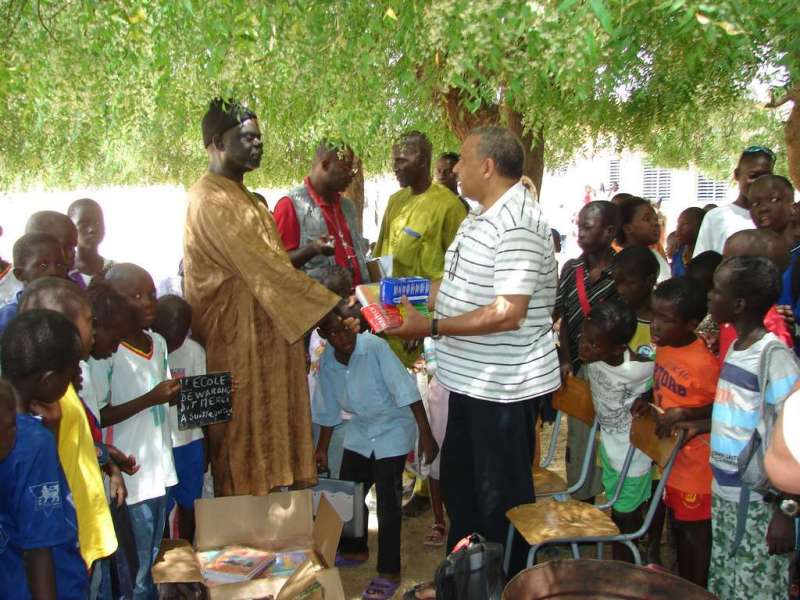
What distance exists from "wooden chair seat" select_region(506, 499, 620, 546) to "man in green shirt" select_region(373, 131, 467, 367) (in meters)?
1.77

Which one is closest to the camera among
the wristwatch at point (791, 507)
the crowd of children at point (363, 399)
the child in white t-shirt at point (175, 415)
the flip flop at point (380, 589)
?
the crowd of children at point (363, 399)

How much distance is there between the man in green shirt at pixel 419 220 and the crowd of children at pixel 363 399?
0.97 m

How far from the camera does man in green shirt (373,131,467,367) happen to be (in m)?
5.43

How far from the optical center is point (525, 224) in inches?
132

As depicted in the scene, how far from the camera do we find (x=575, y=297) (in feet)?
Result: 15.3

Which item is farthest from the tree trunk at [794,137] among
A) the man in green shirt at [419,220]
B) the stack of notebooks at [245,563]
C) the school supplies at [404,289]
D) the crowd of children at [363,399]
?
the stack of notebooks at [245,563]

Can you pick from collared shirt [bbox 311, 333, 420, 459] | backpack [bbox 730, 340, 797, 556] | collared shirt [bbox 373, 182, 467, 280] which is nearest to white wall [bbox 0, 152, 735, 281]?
collared shirt [bbox 373, 182, 467, 280]

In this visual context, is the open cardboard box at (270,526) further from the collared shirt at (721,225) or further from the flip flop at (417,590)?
the collared shirt at (721,225)

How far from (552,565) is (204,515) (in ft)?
5.62

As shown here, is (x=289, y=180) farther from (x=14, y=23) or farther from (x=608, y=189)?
(x=608, y=189)

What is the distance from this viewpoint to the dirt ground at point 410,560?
4.23 metres

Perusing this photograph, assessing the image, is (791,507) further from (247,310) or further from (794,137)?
(794,137)

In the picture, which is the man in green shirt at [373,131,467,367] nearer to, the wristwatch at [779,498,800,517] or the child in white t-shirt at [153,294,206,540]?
the child in white t-shirt at [153,294,206,540]

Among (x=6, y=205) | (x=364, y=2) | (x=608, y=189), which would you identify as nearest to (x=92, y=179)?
(x=6, y=205)
